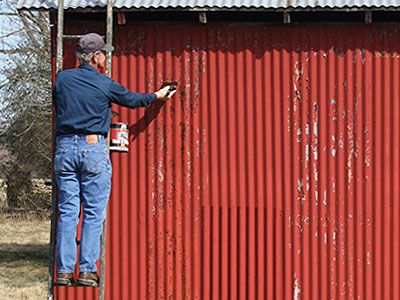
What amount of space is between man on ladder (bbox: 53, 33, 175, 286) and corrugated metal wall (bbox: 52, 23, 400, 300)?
66.0 inches

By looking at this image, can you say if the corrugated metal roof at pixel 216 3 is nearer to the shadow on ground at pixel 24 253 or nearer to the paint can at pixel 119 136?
the paint can at pixel 119 136

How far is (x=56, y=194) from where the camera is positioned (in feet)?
32.4

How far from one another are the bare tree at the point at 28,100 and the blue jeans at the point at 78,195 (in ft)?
48.1

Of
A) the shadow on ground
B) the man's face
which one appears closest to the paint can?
the man's face

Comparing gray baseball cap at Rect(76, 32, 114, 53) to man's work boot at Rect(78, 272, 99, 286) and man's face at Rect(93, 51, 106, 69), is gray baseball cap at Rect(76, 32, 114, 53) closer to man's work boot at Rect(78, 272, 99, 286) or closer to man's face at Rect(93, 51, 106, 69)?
man's face at Rect(93, 51, 106, 69)

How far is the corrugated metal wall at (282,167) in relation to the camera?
409 inches

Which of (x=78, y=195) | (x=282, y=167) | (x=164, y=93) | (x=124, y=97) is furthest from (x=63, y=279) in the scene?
(x=282, y=167)

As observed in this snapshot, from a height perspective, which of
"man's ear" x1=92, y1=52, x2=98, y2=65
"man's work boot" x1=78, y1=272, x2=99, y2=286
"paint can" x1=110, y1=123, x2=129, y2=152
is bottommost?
"man's work boot" x1=78, y1=272, x2=99, y2=286

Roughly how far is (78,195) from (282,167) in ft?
8.71

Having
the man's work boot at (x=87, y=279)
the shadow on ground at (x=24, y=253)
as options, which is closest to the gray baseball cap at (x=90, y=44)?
the man's work boot at (x=87, y=279)

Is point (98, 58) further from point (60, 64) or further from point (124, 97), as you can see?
point (60, 64)

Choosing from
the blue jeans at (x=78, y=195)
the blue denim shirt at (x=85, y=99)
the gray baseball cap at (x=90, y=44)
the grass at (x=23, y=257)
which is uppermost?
the gray baseball cap at (x=90, y=44)

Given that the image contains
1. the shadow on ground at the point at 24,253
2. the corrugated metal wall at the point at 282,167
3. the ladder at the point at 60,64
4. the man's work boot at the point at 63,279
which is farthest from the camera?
the shadow on ground at the point at 24,253

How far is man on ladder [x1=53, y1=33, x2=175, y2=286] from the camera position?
867 centimetres
